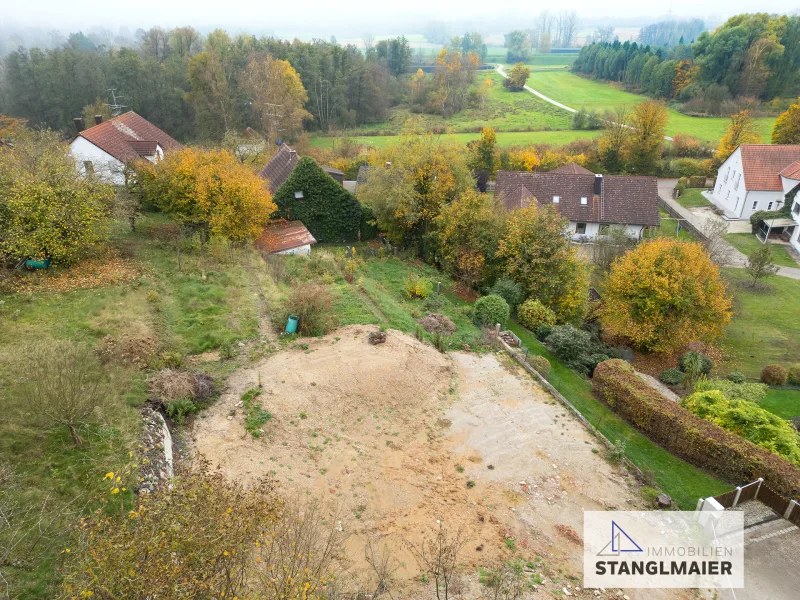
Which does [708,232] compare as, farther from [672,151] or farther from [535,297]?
[672,151]

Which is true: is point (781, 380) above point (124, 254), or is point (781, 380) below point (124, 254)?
below

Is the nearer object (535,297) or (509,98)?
(535,297)

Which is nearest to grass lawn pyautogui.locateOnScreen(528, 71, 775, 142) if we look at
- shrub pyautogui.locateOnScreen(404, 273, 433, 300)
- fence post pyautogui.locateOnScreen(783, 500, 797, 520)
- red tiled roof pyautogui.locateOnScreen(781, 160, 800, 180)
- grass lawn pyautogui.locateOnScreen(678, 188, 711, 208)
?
grass lawn pyautogui.locateOnScreen(678, 188, 711, 208)

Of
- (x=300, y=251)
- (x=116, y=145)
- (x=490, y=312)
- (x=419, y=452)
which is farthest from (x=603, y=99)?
(x=419, y=452)

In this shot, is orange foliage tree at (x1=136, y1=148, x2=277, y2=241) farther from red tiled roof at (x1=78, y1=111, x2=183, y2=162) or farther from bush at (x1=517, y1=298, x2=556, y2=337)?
bush at (x1=517, y1=298, x2=556, y2=337)

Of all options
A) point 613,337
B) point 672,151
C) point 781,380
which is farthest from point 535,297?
point 672,151
